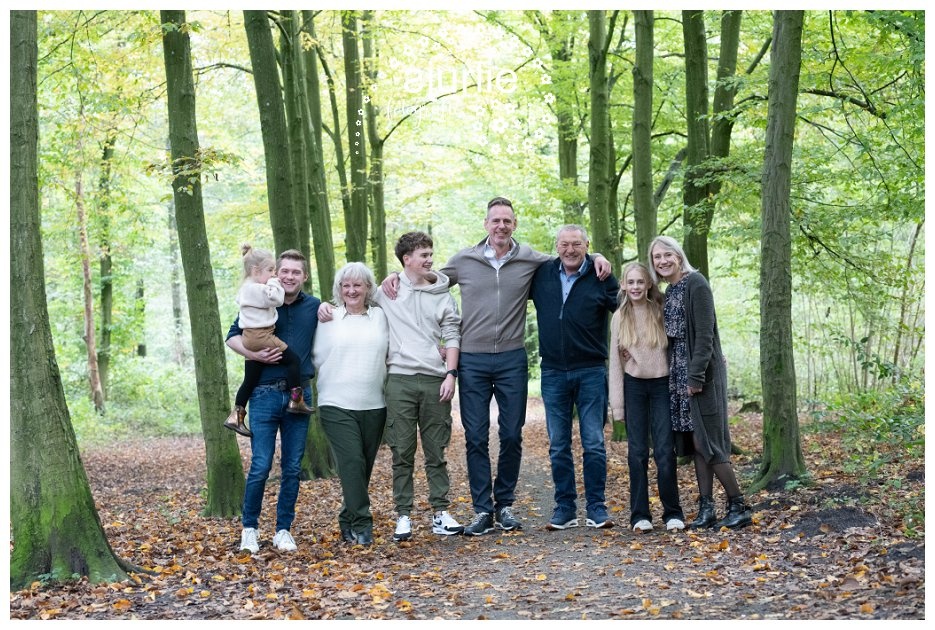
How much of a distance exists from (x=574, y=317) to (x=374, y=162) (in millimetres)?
10716

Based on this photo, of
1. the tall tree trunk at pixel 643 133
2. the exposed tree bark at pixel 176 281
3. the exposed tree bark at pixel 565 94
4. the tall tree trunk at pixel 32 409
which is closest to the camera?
the tall tree trunk at pixel 32 409

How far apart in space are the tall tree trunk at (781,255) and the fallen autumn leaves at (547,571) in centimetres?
47

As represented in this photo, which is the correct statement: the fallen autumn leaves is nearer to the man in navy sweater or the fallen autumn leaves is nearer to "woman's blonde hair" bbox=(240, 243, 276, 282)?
the man in navy sweater

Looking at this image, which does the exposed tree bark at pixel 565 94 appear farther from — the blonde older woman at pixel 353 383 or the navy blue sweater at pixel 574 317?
the blonde older woman at pixel 353 383

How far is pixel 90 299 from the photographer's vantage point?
21219mm

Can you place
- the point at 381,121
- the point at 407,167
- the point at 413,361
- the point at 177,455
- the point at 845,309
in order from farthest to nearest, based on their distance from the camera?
the point at 407,167 < the point at 381,121 < the point at 177,455 < the point at 845,309 < the point at 413,361

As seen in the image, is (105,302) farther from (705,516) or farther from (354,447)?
(705,516)

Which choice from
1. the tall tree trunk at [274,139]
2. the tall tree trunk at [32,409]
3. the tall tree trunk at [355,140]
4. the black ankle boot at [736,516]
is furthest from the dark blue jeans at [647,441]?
the tall tree trunk at [355,140]

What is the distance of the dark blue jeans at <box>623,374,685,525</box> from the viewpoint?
6398 mm

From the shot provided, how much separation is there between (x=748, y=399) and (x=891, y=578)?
15.5m

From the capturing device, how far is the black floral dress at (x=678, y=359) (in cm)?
630

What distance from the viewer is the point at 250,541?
6117 millimetres
